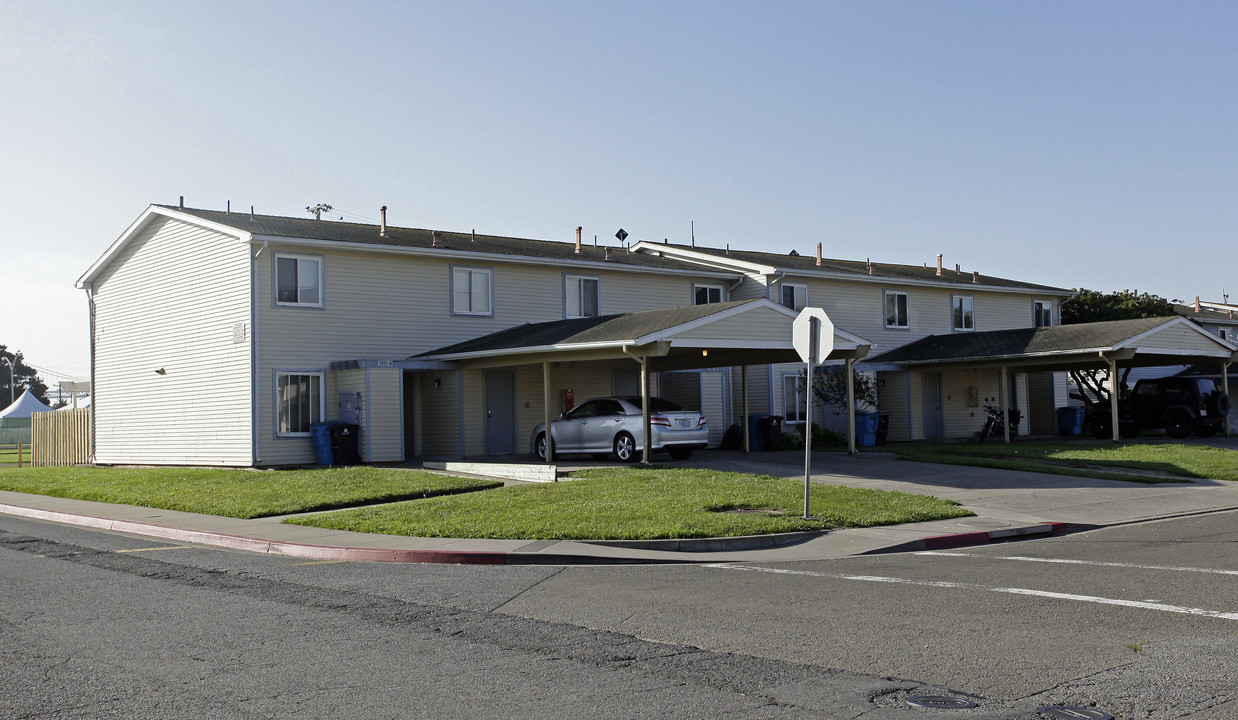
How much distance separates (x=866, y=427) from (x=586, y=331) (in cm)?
1110

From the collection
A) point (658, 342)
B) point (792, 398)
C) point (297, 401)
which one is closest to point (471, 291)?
point (297, 401)

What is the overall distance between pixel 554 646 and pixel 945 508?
943 cm

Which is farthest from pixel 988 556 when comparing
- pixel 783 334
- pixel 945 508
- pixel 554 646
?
pixel 783 334

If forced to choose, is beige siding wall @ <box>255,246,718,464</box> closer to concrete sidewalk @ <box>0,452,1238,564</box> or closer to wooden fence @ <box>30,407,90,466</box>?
concrete sidewalk @ <box>0,452,1238,564</box>

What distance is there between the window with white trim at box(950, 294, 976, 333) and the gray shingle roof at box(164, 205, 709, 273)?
10124mm

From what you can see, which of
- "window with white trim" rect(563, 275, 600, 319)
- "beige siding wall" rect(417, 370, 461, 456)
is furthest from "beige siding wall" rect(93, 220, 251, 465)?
"window with white trim" rect(563, 275, 600, 319)

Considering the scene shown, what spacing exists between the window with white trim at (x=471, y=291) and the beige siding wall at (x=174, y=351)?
5191mm

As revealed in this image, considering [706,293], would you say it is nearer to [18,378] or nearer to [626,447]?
[626,447]

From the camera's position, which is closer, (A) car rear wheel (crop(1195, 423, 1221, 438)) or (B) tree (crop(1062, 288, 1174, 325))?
(A) car rear wheel (crop(1195, 423, 1221, 438))

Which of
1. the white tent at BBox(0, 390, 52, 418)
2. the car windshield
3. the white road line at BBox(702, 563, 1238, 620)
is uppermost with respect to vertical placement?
the white tent at BBox(0, 390, 52, 418)

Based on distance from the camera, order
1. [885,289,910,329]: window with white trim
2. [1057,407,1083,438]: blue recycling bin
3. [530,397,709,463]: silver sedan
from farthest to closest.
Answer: [1057,407,1083,438]: blue recycling bin < [885,289,910,329]: window with white trim < [530,397,709,463]: silver sedan

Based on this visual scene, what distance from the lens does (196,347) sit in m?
25.1

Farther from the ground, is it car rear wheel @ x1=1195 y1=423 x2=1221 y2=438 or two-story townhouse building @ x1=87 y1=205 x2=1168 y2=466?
two-story townhouse building @ x1=87 y1=205 x2=1168 y2=466

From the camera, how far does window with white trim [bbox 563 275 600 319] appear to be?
92.5 feet
